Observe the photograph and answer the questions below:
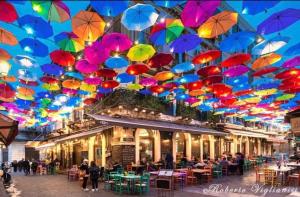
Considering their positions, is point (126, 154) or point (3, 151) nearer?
point (126, 154)

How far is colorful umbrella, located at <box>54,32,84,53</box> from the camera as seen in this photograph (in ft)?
31.7

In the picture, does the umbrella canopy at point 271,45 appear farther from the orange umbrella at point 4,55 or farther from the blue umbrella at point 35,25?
the orange umbrella at point 4,55

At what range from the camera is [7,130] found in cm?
964

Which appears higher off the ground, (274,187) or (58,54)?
(58,54)

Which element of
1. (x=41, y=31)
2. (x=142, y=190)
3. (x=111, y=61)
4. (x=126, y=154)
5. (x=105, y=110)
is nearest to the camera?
(x=41, y=31)

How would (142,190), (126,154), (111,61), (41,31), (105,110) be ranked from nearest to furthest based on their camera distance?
1. (41,31)
2. (111,61)
3. (142,190)
4. (126,154)
5. (105,110)

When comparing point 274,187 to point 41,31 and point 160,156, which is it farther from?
point 41,31

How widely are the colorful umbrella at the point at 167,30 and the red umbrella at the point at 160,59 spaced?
2004 mm

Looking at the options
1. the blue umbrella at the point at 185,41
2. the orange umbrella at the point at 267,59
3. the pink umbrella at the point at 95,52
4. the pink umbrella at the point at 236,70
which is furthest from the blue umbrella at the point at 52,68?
the orange umbrella at the point at 267,59

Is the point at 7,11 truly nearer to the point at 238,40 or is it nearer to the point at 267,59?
the point at 238,40

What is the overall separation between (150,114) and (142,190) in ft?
24.7

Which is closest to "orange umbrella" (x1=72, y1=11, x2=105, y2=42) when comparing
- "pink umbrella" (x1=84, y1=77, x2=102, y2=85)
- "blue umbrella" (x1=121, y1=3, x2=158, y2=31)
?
"blue umbrella" (x1=121, y1=3, x2=158, y2=31)

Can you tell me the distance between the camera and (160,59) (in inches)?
482

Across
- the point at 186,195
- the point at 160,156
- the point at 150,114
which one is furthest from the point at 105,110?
the point at 186,195
